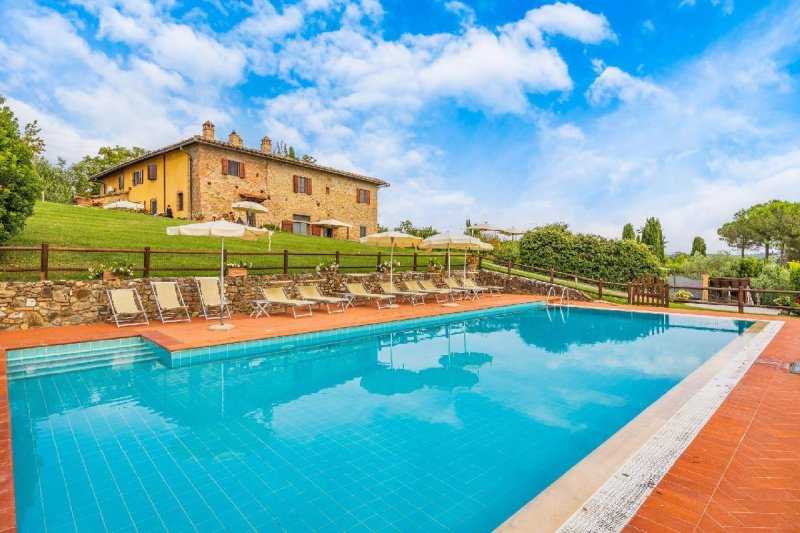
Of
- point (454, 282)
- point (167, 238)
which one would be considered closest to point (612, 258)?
point (454, 282)

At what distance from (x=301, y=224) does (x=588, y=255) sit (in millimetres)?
16829

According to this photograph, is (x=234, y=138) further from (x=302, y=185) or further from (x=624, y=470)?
(x=624, y=470)

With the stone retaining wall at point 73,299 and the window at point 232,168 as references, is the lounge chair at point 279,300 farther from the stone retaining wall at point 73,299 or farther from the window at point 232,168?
the window at point 232,168

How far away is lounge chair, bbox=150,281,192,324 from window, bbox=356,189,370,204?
67.6ft

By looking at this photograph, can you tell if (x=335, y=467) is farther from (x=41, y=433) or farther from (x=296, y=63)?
(x=296, y=63)

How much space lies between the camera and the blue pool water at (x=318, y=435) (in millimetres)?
2734

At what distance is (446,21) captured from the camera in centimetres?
1462

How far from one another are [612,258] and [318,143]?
62.2 ft

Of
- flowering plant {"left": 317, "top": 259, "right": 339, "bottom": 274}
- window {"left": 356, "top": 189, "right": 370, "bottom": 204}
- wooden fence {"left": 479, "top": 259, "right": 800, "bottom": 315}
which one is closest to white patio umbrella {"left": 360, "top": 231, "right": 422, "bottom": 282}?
flowering plant {"left": 317, "top": 259, "right": 339, "bottom": 274}

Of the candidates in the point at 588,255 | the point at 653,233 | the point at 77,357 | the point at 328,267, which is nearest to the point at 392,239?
the point at 328,267

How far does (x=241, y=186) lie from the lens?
75.9 ft

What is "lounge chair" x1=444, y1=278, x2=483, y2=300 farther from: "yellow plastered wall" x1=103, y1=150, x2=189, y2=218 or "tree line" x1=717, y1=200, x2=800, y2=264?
"tree line" x1=717, y1=200, x2=800, y2=264

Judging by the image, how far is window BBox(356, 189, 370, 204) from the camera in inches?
1148

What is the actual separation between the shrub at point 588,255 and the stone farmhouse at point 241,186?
530 inches
